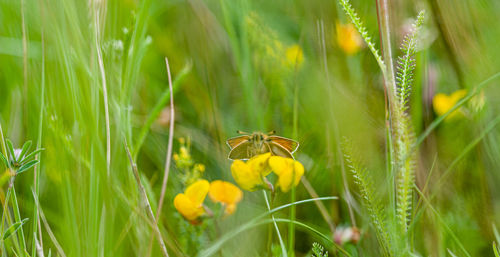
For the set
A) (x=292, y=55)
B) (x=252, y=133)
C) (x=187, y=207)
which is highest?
(x=292, y=55)

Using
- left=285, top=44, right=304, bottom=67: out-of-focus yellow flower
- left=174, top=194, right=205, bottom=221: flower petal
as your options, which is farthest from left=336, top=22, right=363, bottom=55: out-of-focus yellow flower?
left=174, top=194, right=205, bottom=221: flower petal

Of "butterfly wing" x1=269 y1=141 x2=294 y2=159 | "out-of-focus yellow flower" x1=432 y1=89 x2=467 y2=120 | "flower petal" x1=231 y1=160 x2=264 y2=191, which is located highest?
"out-of-focus yellow flower" x1=432 y1=89 x2=467 y2=120

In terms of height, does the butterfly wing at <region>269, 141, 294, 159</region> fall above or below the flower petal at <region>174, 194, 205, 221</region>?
above

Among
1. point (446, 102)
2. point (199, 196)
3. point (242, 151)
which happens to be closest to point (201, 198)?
point (199, 196)

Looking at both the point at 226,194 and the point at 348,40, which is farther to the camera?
the point at 348,40

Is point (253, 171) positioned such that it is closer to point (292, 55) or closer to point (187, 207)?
point (187, 207)

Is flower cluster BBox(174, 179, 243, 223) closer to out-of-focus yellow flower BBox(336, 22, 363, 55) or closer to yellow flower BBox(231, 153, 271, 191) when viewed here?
yellow flower BBox(231, 153, 271, 191)

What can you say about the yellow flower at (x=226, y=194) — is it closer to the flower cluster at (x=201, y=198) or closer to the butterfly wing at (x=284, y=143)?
the flower cluster at (x=201, y=198)
